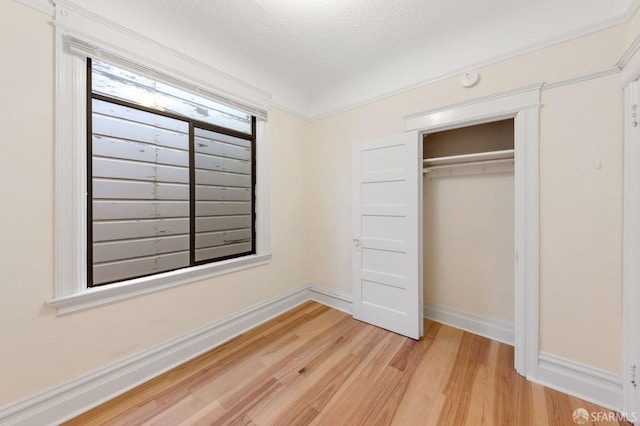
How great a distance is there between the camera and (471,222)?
7.95ft

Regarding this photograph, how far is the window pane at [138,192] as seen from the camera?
2.16m

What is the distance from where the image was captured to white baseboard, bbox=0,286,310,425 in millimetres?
1324

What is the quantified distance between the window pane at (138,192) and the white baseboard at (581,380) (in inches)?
119

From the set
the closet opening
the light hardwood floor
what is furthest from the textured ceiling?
the light hardwood floor

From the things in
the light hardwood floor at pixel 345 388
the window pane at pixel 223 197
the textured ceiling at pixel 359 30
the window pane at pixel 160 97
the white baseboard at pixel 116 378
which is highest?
the textured ceiling at pixel 359 30

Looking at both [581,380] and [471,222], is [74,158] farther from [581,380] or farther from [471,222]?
[581,380]

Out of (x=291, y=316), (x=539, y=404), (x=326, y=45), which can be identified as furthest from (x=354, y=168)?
(x=539, y=404)

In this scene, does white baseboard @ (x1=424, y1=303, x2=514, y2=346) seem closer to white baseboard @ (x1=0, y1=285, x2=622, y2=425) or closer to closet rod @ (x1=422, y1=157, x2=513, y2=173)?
white baseboard @ (x1=0, y1=285, x2=622, y2=425)

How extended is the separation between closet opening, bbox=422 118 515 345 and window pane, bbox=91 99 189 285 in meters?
2.61

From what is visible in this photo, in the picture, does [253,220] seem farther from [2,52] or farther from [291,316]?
[2,52]

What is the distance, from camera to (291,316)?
271 cm

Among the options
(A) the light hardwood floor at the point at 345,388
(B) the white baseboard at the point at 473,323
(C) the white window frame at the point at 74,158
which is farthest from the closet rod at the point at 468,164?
(C) the white window frame at the point at 74,158

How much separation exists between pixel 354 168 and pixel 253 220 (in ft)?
4.20

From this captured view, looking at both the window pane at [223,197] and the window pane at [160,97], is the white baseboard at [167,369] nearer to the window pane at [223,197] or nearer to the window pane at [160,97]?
the window pane at [223,197]
